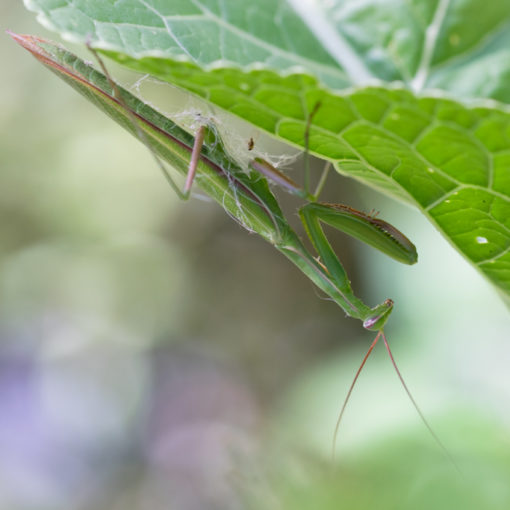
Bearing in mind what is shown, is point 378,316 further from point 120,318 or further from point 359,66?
point 120,318

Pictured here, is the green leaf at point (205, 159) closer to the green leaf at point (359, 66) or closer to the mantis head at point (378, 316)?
the mantis head at point (378, 316)

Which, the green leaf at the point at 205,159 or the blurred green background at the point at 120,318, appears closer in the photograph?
the green leaf at the point at 205,159

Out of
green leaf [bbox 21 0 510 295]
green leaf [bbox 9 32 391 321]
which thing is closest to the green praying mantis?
green leaf [bbox 9 32 391 321]

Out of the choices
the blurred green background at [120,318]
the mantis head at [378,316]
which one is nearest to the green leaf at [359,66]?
the mantis head at [378,316]

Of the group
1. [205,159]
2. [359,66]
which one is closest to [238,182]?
[205,159]

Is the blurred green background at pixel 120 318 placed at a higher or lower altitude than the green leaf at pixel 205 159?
higher

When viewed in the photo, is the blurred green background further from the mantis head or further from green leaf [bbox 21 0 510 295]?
green leaf [bbox 21 0 510 295]
